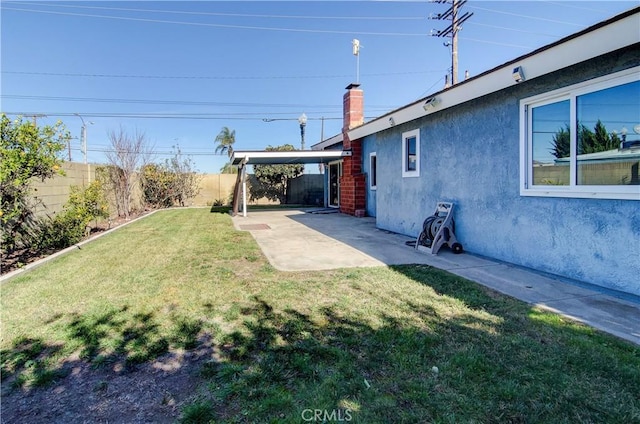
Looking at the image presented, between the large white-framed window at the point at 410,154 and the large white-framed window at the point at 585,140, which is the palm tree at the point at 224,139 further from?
the large white-framed window at the point at 585,140

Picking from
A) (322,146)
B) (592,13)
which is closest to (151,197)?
(322,146)

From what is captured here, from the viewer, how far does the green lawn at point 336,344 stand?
2.28 meters

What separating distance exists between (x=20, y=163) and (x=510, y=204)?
789cm

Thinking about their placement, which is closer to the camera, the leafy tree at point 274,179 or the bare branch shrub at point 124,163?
the bare branch shrub at point 124,163

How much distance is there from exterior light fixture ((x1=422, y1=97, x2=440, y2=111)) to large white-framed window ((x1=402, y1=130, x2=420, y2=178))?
3.88 feet

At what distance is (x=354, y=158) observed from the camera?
14.5 metres

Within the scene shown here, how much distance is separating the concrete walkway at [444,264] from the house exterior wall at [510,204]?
281 millimetres

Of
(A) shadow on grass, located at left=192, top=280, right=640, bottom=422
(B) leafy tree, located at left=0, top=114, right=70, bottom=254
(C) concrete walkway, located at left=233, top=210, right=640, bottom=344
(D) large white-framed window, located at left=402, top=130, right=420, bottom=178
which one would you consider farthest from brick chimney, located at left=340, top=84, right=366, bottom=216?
(A) shadow on grass, located at left=192, top=280, right=640, bottom=422

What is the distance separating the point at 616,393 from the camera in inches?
91.7

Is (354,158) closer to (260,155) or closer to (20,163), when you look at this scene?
(260,155)

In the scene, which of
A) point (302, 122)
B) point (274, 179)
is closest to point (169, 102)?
point (302, 122)

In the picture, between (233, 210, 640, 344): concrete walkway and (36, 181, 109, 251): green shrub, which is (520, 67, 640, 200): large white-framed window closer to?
(233, 210, 640, 344): concrete walkway

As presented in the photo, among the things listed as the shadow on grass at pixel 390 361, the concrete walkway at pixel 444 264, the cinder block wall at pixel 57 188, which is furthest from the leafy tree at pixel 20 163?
the concrete walkway at pixel 444 264

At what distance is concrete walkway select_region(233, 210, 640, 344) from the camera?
3744mm
